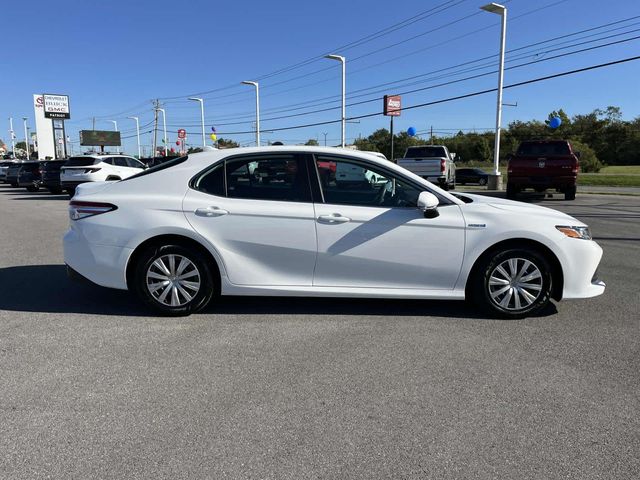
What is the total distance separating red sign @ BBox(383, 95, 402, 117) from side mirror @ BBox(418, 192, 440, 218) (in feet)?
105

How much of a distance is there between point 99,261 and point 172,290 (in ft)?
2.43

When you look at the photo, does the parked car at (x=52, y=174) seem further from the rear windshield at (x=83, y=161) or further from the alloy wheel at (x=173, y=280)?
the alloy wheel at (x=173, y=280)

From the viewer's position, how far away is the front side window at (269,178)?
4.67m

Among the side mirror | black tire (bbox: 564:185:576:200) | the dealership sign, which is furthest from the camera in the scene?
the dealership sign

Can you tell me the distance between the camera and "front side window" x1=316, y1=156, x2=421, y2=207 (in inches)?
182

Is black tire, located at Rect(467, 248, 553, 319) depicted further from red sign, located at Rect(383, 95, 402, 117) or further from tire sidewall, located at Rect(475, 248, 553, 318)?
red sign, located at Rect(383, 95, 402, 117)

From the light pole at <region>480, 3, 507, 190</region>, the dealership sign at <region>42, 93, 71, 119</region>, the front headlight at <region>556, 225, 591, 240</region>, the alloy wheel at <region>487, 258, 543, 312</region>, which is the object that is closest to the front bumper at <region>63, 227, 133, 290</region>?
the alloy wheel at <region>487, 258, 543, 312</region>

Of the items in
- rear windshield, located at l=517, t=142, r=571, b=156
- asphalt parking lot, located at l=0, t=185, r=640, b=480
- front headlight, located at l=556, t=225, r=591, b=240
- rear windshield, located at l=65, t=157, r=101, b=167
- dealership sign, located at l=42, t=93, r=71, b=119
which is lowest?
asphalt parking lot, located at l=0, t=185, r=640, b=480

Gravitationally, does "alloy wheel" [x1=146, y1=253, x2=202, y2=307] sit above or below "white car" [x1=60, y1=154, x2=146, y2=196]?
below

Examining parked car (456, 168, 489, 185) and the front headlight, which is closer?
the front headlight

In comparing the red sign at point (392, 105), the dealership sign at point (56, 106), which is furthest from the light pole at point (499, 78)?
the dealership sign at point (56, 106)

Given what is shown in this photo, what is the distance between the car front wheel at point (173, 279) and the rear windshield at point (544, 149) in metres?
14.4

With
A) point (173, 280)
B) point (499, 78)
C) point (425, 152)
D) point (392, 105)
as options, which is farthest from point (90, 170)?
point (392, 105)

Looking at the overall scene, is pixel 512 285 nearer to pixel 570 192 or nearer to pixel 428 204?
pixel 428 204
